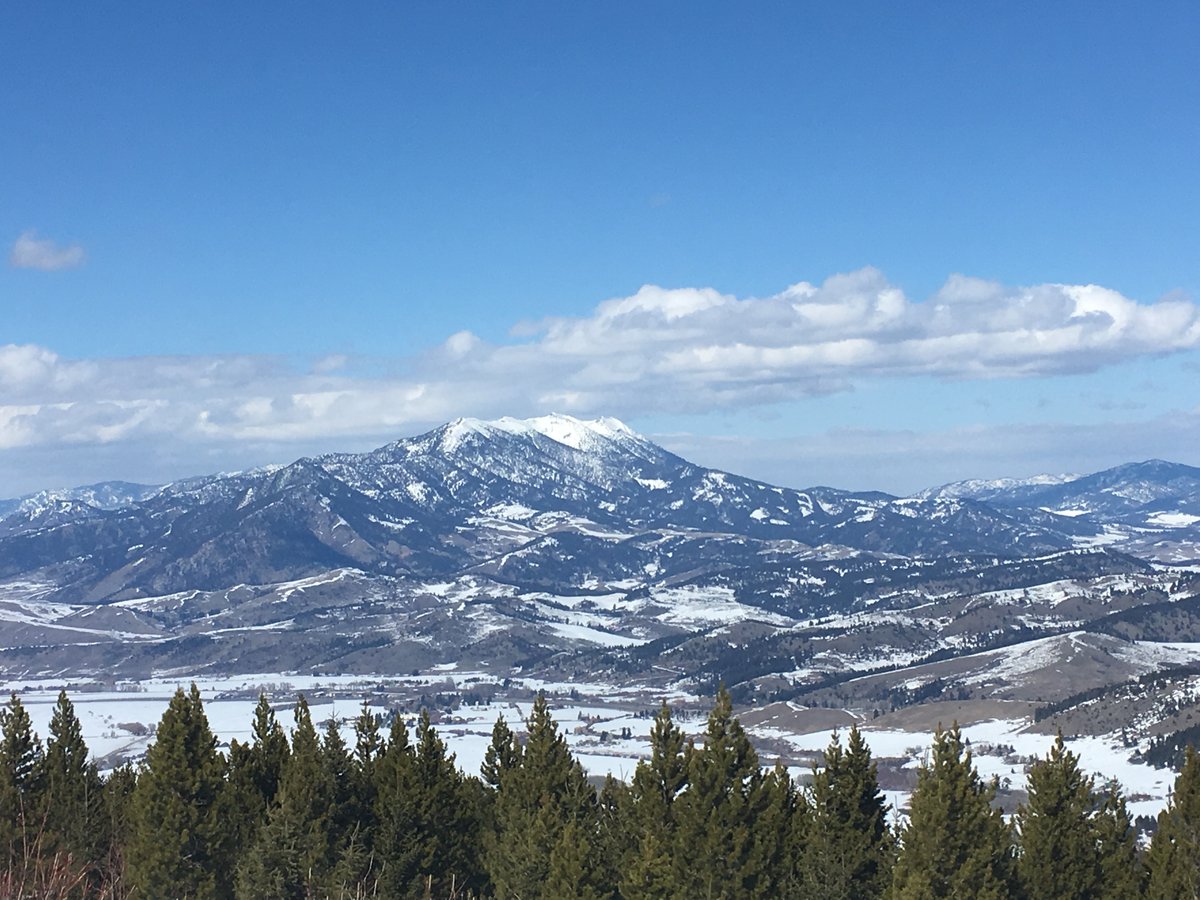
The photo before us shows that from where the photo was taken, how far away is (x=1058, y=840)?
162ft

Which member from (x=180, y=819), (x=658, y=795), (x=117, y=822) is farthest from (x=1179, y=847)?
(x=117, y=822)

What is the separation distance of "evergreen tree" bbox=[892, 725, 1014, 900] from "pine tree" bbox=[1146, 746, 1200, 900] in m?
8.98

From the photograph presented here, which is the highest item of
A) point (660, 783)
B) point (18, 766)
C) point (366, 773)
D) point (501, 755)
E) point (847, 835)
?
point (18, 766)

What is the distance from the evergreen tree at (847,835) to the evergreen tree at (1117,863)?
29.3 feet

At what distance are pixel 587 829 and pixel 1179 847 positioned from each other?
26294 millimetres

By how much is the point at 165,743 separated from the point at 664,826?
76.9 feet

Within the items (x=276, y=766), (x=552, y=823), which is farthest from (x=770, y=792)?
(x=276, y=766)

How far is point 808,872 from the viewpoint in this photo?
48.1 m

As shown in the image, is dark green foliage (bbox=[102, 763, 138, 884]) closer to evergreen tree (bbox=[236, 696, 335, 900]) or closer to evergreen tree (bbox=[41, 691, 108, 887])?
evergreen tree (bbox=[41, 691, 108, 887])

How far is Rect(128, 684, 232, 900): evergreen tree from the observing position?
5091 centimetres

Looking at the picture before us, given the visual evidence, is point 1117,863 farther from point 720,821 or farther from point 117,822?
point 117,822

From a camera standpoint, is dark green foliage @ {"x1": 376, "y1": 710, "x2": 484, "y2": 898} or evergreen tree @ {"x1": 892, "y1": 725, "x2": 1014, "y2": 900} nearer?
evergreen tree @ {"x1": 892, "y1": 725, "x2": 1014, "y2": 900}

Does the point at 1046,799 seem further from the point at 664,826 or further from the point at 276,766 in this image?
the point at 276,766

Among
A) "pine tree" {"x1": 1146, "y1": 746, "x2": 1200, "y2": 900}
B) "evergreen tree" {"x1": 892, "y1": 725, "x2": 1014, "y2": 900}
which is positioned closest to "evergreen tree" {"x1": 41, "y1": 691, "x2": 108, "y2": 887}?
"evergreen tree" {"x1": 892, "y1": 725, "x2": 1014, "y2": 900}
